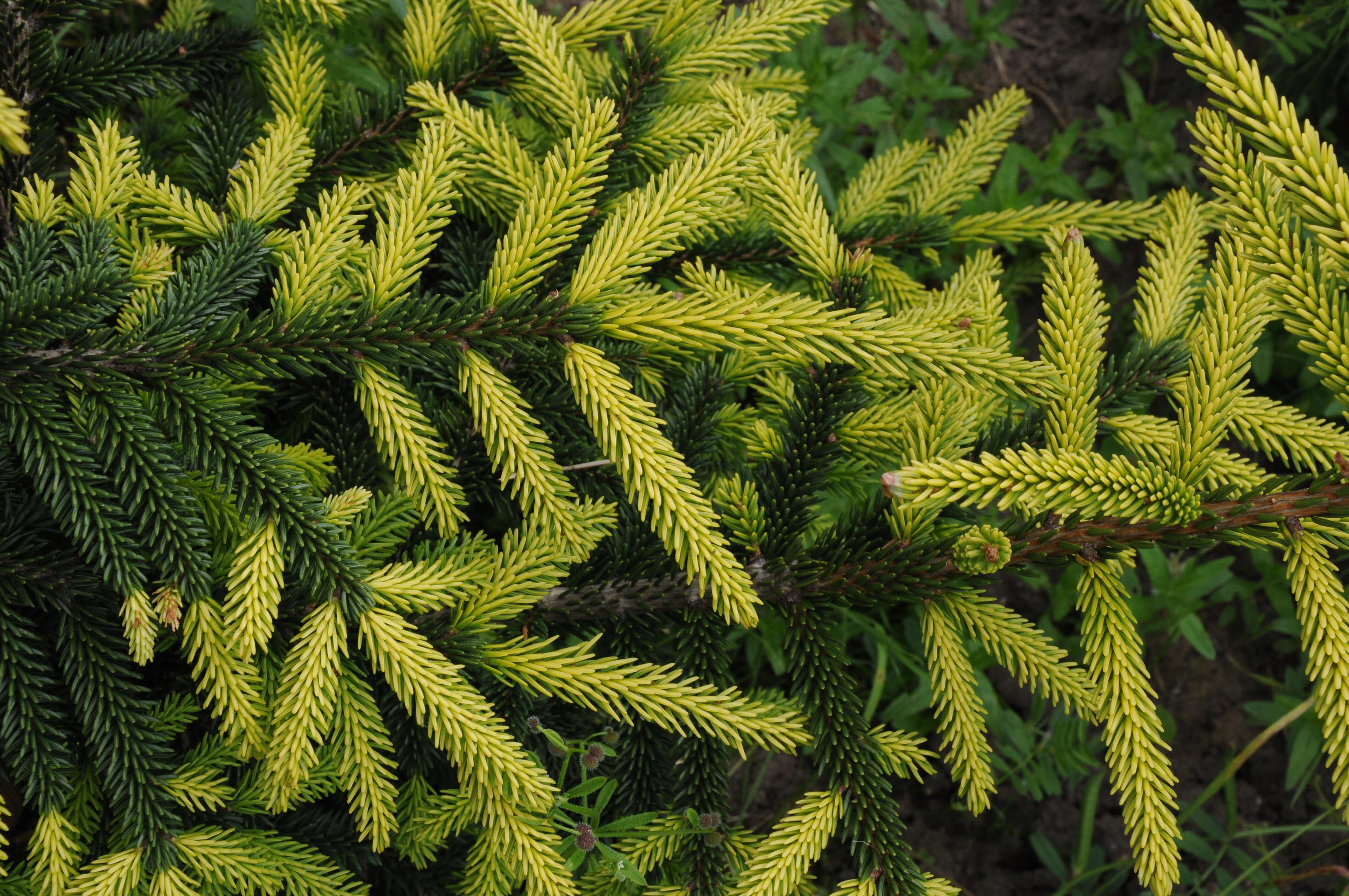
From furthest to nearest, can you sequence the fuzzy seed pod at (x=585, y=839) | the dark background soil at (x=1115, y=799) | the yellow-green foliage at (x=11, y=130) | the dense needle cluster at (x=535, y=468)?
the dark background soil at (x=1115, y=799) → the fuzzy seed pod at (x=585, y=839) → the dense needle cluster at (x=535, y=468) → the yellow-green foliage at (x=11, y=130)

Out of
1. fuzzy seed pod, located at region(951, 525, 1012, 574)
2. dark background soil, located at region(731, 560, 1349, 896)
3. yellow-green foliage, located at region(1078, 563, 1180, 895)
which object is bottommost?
dark background soil, located at region(731, 560, 1349, 896)

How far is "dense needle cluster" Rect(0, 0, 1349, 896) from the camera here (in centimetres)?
125

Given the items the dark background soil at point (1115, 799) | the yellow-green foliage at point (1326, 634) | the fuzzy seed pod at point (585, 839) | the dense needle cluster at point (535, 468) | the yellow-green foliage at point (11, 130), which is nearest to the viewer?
the yellow-green foliage at point (11, 130)

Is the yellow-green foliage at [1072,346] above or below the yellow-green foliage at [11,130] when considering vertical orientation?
below

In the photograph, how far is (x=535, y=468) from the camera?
1.34 metres

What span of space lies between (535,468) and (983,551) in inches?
24.6

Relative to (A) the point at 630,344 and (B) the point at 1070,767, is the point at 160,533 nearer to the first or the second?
(A) the point at 630,344

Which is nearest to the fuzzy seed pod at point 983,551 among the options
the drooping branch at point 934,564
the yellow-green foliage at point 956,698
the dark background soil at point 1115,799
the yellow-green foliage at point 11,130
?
the drooping branch at point 934,564

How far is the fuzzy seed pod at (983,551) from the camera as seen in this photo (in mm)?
1211

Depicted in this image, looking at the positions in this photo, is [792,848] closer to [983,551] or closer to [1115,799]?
[983,551]

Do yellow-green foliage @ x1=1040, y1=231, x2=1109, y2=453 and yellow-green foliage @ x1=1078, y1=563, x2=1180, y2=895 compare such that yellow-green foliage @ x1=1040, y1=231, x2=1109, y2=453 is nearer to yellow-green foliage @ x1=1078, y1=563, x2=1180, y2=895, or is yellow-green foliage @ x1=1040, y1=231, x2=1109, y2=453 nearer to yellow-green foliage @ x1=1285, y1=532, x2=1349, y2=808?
yellow-green foliage @ x1=1078, y1=563, x2=1180, y2=895

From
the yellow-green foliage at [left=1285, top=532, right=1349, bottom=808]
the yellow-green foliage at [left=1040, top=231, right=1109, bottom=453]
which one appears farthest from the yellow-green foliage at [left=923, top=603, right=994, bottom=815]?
the yellow-green foliage at [left=1285, top=532, right=1349, bottom=808]

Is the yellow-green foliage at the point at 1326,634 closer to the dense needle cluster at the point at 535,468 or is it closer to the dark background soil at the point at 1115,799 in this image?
the dense needle cluster at the point at 535,468

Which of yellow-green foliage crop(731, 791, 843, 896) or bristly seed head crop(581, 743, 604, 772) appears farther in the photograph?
bristly seed head crop(581, 743, 604, 772)
